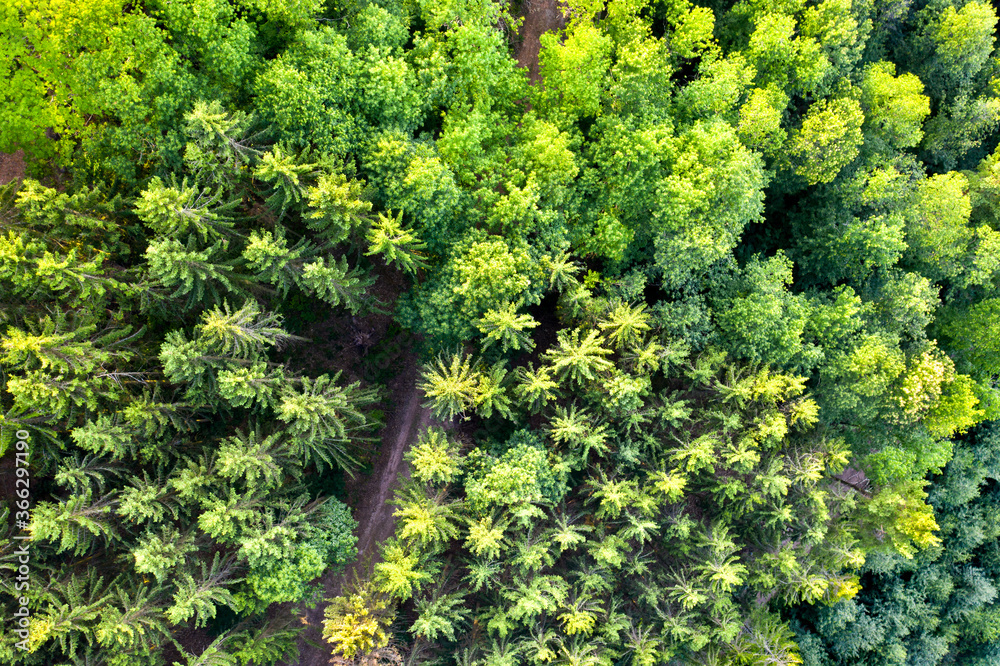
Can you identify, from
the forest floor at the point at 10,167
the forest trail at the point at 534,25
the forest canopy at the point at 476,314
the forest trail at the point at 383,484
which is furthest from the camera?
the forest trail at the point at 383,484

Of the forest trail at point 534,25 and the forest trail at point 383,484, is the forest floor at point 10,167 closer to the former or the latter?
the forest trail at point 383,484

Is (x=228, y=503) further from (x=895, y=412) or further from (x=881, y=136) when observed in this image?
(x=881, y=136)

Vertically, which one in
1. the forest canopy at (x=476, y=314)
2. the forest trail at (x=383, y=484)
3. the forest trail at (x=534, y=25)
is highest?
the forest trail at (x=534, y=25)

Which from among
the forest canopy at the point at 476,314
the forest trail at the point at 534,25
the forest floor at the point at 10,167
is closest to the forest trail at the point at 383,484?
the forest canopy at the point at 476,314

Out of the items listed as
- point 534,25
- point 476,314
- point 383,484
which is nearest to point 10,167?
point 476,314

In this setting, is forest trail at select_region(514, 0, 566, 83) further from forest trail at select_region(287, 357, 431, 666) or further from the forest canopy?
forest trail at select_region(287, 357, 431, 666)

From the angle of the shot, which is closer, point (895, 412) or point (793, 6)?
point (793, 6)

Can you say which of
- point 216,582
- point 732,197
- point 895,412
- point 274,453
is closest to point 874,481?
point 895,412
